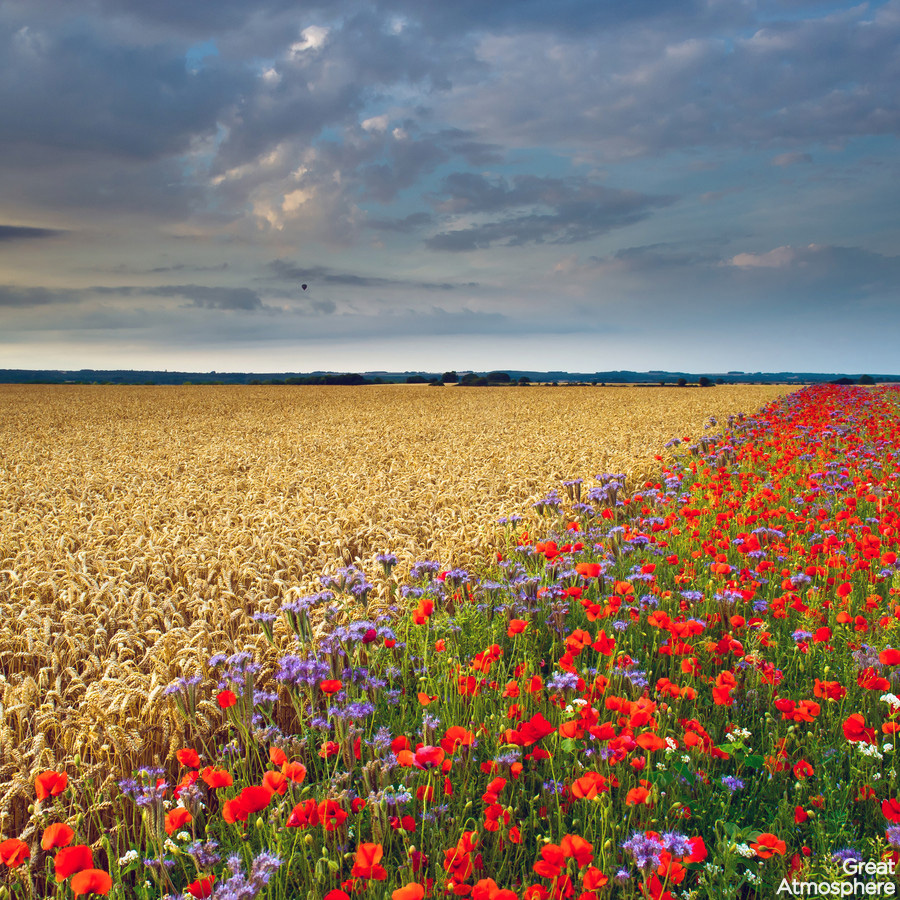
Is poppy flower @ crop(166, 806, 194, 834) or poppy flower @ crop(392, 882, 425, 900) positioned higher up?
poppy flower @ crop(392, 882, 425, 900)

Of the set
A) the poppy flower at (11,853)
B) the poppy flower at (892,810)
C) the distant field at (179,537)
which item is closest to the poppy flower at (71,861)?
the poppy flower at (11,853)

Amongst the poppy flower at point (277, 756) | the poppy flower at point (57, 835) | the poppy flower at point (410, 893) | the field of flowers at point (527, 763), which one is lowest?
the field of flowers at point (527, 763)

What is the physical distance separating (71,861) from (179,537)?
5.45 meters

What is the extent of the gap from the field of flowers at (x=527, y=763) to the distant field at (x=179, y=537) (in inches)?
13.3

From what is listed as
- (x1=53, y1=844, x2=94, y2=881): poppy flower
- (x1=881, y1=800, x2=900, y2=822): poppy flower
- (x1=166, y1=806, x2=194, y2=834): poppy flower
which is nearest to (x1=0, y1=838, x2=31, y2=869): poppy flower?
(x1=53, y1=844, x2=94, y2=881): poppy flower

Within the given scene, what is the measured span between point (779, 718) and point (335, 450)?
1327cm

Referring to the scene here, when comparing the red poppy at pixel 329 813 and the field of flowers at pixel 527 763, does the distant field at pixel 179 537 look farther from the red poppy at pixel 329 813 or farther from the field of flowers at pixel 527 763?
the red poppy at pixel 329 813

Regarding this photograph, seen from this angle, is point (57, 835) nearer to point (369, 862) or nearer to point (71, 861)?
point (71, 861)

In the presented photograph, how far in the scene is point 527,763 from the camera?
123 inches

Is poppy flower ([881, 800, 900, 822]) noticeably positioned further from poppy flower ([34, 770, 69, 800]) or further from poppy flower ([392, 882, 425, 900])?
poppy flower ([34, 770, 69, 800])

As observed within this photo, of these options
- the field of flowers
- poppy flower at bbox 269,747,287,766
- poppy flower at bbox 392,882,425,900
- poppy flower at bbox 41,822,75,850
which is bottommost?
the field of flowers

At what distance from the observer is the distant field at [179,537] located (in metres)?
3.56

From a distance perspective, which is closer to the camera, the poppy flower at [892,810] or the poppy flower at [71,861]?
the poppy flower at [71,861]

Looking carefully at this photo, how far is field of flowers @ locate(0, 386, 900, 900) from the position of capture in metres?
2.20
